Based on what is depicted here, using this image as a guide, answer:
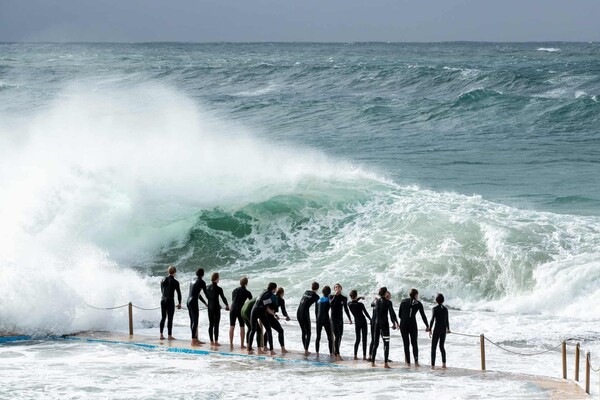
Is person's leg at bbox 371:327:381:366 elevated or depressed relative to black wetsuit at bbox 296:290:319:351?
depressed

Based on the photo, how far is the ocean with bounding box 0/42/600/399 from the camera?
14.7 meters

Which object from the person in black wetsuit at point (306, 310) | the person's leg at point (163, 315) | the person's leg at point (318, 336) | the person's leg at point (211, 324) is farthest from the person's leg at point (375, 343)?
the person's leg at point (163, 315)

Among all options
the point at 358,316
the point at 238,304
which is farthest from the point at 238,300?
the point at 358,316

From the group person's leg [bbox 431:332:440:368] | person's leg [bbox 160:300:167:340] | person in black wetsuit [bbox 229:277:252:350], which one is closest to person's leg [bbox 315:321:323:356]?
person in black wetsuit [bbox 229:277:252:350]

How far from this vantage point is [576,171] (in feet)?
99.9

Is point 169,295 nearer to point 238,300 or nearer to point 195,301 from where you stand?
point 195,301

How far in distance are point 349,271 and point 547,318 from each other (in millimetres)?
4958

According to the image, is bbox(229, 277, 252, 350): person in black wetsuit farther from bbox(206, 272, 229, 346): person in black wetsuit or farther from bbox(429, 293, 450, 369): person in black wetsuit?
bbox(429, 293, 450, 369): person in black wetsuit

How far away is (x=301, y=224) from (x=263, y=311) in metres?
10.3

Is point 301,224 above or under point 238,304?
above

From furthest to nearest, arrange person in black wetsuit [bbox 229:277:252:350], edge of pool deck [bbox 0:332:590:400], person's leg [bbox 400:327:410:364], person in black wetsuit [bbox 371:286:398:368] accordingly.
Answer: person in black wetsuit [bbox 229:277:252:350] → person's leg [bbox 400:327:410:364] → person in black wetsuit [bbox 371:286:398:368] → edge of pool deck [bbox 0:332:590:400]

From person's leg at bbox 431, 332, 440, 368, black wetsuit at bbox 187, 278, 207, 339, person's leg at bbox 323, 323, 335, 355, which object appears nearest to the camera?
person's leg at bbox 431, 332, 440, 368

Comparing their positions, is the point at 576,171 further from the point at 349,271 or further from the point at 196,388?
the point at 196,388

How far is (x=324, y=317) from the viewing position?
14.5m
